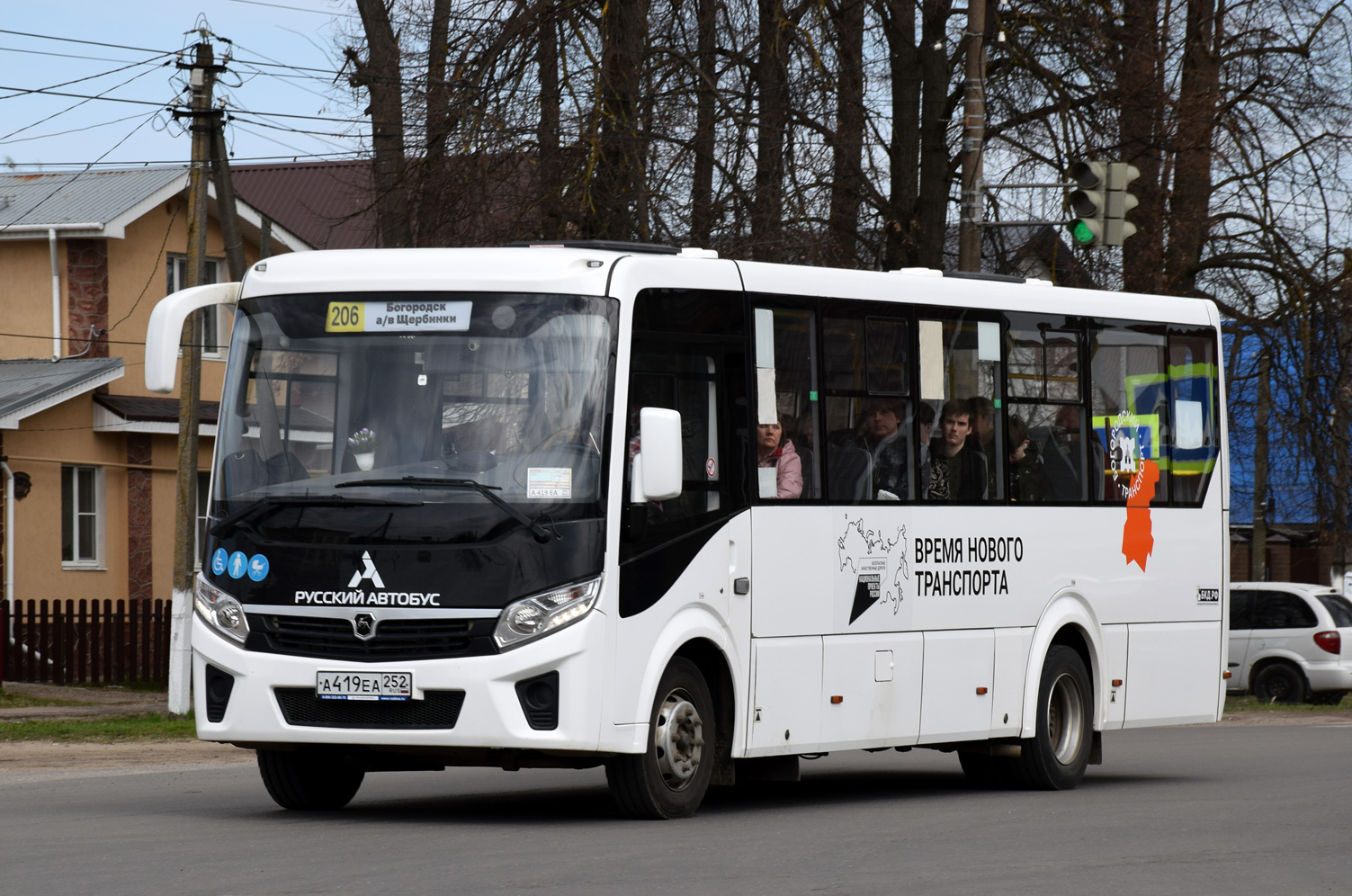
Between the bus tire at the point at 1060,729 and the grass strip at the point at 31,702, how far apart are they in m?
15.4

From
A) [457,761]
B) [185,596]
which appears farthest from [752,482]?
[185,596]

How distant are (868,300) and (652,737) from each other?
10.9ft

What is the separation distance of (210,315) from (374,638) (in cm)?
2656

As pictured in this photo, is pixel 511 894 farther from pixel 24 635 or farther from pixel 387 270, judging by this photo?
pixel 24 635

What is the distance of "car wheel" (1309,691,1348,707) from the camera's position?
96.6 ft

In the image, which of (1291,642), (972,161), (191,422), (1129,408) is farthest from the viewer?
(1291,642)

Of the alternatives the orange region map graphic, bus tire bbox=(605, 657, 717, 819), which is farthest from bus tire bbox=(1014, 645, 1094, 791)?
bus tire bbox=(605, 657, 717, 819)

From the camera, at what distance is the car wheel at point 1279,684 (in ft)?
→ 96.6

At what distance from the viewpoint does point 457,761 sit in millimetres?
10977

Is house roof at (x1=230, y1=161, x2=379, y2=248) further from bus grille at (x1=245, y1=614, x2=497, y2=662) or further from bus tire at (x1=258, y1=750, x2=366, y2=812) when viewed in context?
bus grille at (x1=245, y1=614, x2=497, y2=662)

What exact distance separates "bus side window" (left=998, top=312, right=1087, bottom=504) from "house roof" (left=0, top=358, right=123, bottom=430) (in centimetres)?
1940

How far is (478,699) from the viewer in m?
10.5

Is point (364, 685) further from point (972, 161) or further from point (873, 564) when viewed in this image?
point (972, 161)

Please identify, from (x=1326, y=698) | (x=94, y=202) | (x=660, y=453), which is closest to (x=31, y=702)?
(x=94, y=202)
